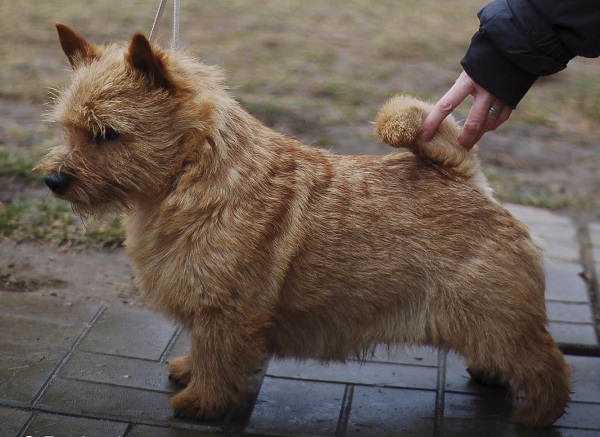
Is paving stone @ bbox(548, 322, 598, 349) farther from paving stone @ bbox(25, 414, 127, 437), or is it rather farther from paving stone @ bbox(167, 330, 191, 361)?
paving stone @ bbox(25, 414, 127, 437)

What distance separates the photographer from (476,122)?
3447mm

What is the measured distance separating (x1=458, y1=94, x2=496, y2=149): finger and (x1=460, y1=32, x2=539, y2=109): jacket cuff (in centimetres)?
5

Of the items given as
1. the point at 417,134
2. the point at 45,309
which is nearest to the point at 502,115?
the point at 417,134

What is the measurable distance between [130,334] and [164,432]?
0.80m

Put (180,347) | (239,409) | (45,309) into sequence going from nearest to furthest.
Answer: (239,409)
(180,347)
(45,309)

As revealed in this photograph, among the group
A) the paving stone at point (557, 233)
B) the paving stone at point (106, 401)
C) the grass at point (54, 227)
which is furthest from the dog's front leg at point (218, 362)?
the paving stone at point (557, 233)

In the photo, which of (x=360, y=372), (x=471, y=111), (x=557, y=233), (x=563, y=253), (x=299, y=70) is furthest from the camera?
(x=299, y=70)

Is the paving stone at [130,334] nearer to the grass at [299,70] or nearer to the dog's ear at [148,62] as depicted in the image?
the grass at [299,70]

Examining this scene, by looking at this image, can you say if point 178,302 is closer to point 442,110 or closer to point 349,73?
point 442,110

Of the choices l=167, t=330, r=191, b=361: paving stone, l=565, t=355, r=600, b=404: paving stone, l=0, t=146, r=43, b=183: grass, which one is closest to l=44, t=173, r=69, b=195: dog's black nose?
l=167, t=330, r=191, b=361: paving stone

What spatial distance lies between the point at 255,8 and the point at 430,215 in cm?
735

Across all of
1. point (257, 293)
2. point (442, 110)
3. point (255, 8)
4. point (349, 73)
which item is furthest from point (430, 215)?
point (255, 8)

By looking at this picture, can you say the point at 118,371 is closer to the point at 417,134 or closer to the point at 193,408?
the point at 193,408

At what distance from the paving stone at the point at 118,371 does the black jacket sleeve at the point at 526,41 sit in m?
1.87
